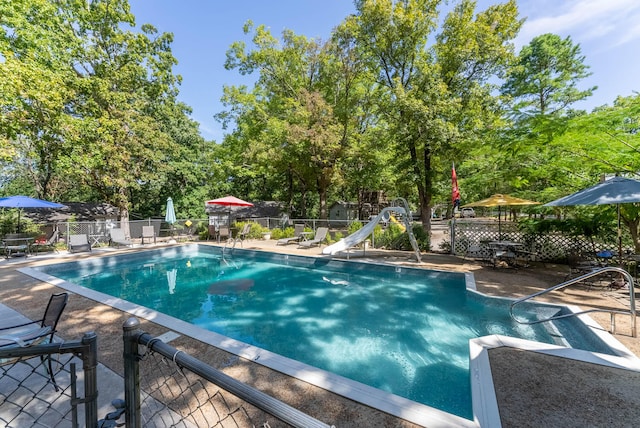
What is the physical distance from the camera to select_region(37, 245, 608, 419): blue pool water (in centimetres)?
416

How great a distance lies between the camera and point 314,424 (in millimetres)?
811

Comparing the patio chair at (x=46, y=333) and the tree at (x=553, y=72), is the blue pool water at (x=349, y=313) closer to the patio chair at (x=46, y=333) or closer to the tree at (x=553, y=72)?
the patio chair at (x=46, y=333)

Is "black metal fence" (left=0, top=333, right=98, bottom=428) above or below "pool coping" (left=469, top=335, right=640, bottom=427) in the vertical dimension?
above

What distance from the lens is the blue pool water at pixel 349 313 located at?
416 centimetres

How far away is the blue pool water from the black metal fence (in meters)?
2.67

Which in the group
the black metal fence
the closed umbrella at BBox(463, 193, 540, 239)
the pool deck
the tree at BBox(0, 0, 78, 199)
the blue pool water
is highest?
the tree at BBox(0, 0, 78, 199)

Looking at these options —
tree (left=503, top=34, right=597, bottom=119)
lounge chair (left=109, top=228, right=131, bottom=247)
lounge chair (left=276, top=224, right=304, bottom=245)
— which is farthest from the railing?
tree (left=503, top=34, right=597, bottom=119)

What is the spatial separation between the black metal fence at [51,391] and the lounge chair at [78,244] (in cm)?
1077

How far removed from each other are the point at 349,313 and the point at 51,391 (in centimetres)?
488

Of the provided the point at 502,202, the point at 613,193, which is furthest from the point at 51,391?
the point at 502,202

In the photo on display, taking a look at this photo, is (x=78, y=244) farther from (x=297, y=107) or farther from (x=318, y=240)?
(x=297, y=107)

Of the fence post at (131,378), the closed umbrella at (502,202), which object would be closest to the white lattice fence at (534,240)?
the closed umbrella at (502,202)

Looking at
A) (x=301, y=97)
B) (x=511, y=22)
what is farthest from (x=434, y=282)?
(x=301, y=97)

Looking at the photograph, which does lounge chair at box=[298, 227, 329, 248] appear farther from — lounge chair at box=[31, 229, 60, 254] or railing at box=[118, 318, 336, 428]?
lounge chair at box=[31, 229, 60, 254]
